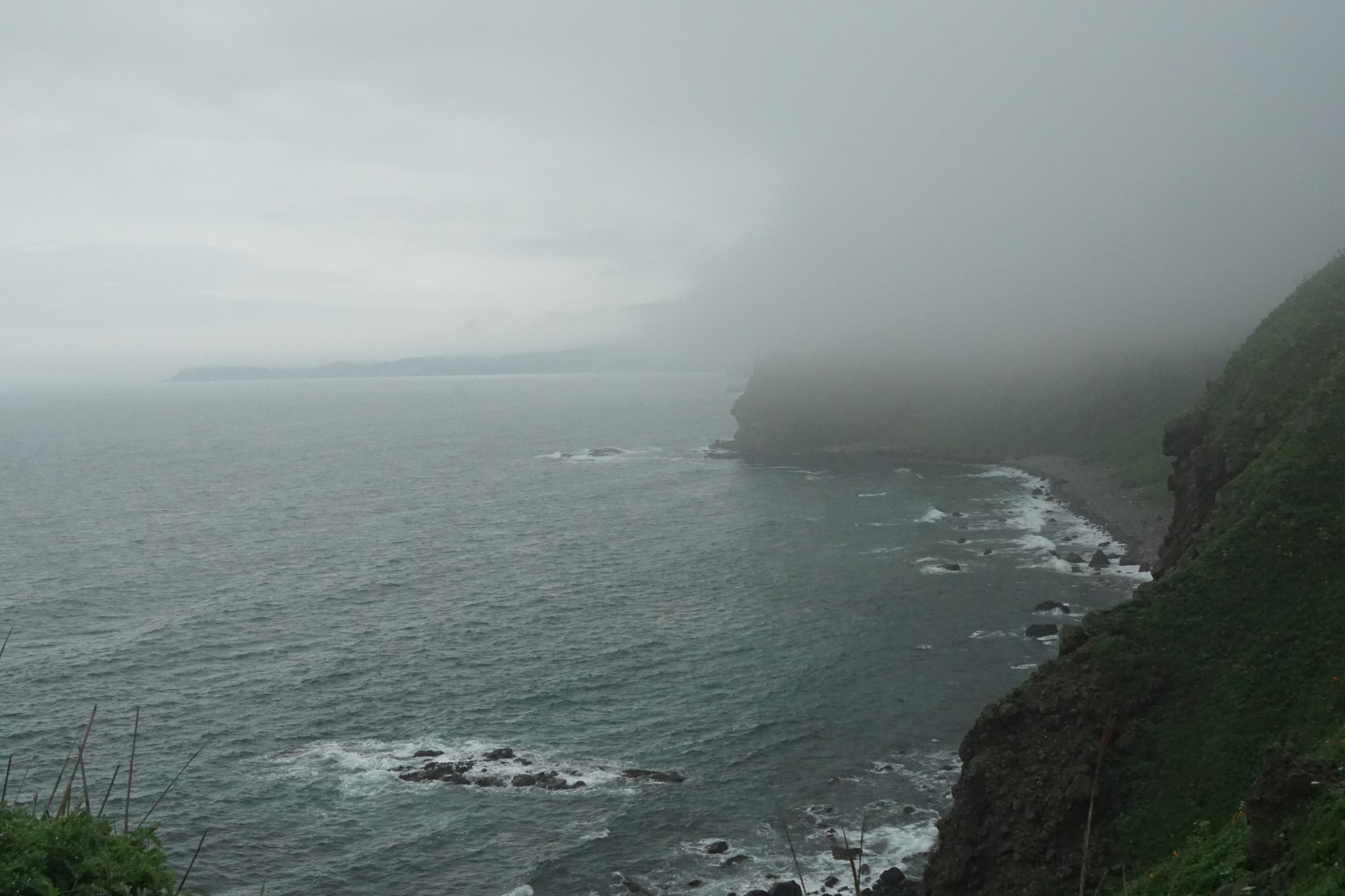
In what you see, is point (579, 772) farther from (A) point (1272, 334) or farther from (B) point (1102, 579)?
(B) point (1102, 579)

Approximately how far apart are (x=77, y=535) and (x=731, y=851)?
10470 centimetres

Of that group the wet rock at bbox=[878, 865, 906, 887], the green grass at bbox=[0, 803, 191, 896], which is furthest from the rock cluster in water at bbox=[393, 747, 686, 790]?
the green grass at bbox=[0, 803, 191, 896]

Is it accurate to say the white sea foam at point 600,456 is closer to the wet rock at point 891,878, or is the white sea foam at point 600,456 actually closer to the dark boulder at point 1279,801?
the wet rock at point 891,878

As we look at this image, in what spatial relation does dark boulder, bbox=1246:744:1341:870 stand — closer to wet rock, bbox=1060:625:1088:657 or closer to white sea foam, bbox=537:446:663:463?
wet rock, bbox=1060:625:1088:657

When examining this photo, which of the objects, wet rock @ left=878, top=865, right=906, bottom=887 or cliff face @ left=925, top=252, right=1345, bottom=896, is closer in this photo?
cliff face @ left=925, top=252, right=1345, bottom=896

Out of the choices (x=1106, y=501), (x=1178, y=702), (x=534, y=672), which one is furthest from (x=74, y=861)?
(x=1106, y=501)

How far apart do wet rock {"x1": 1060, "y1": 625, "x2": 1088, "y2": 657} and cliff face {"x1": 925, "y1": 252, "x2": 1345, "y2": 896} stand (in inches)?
2.5

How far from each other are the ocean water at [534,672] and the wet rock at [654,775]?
0.56m

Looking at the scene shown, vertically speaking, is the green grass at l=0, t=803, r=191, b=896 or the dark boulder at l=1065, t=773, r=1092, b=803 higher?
the green grass at l=0, t=803, r=191, b=896

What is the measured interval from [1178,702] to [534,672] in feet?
148

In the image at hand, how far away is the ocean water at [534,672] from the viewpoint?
45938 millimetres

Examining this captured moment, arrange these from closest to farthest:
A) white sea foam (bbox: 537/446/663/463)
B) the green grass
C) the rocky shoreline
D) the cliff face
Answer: the green grass → the cliff face → the rocky shoreline → white sea foam (bbox: 537/446/663/463)

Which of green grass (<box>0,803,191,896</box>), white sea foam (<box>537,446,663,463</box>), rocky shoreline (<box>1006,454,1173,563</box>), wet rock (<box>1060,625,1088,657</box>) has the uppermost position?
green grass (<box>0,803,191,896</box>)

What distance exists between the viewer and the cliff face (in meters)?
29.7
